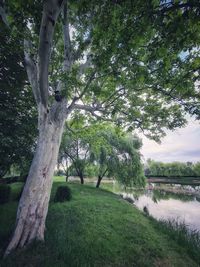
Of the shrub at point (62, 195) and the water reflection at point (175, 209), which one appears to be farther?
the water reflection at point (175, 209)

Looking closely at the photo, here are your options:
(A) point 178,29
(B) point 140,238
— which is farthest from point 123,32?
(B) point 140,238

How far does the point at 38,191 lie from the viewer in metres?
4.24

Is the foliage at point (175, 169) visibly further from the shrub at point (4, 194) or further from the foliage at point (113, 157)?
the shrub at point (4, 194)

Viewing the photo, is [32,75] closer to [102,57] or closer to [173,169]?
[102,57]

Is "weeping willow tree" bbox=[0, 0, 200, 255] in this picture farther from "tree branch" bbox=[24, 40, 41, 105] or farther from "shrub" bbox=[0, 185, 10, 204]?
"shrub" bbox=[0, 185, 10, 204]

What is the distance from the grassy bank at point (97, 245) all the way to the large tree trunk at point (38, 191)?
32 cm

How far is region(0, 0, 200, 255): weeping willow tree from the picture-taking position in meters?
2.90

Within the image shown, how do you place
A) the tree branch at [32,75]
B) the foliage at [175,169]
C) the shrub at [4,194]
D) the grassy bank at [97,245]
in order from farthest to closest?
the foliage at [175,169]
the shrub at [4,194]
the tree branch at [32,75]
the grassy bank at [97,245]

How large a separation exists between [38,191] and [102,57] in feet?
13.0

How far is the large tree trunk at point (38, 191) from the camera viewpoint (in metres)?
4.00

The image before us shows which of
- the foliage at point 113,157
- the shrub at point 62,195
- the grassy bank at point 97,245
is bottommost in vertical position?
the grassy bank at point 97,245

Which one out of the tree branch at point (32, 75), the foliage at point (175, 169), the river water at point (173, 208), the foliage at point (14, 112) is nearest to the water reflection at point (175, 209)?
the river water at point (173, 208)

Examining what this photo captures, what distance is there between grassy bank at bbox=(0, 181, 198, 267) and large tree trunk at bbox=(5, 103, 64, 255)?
325mm

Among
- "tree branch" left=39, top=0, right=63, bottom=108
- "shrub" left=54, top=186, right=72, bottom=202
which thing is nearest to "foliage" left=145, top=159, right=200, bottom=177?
"shrub" left=54, top=186, right=72, bottom=202
